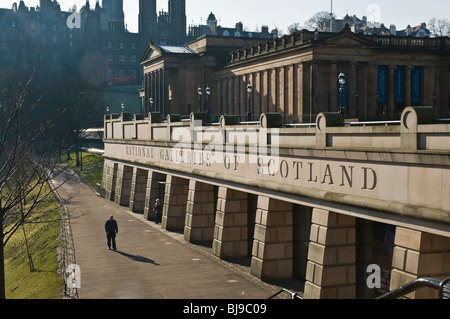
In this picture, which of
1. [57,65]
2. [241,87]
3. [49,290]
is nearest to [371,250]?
[49,290]

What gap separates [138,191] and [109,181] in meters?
9.22

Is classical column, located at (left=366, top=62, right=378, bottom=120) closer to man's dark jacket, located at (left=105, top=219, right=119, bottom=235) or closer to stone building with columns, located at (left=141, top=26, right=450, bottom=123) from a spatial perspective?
stone building with columns, located at (left=141, top=26, right=450, bottom=123)

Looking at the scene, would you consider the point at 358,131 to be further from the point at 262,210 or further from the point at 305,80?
the point at 305,80

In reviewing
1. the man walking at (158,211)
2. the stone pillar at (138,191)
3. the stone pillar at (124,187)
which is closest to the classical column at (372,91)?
the stone pillar at (124,187)

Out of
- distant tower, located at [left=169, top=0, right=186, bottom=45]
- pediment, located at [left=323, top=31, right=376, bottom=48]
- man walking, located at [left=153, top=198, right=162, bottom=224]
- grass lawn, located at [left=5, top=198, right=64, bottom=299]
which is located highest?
distant tower, located at [left=169, top=0, right=186, bottom=45]

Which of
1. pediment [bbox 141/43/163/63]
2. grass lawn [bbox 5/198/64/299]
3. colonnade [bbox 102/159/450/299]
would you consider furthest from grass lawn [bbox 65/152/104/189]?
colonnade [bbox 102/159/450/299]

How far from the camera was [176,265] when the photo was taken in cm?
2714

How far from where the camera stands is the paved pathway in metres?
22.5

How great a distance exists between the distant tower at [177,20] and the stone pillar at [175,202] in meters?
137

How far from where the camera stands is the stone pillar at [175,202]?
36.7 meters

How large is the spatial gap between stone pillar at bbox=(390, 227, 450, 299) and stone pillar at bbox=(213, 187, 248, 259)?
497 inches

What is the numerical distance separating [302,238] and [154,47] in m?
67.4

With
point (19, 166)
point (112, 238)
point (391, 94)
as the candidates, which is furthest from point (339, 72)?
point (19, 166)

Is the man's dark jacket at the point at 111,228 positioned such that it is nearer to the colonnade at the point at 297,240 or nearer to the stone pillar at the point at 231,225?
the colonnade at the point at 297,240
